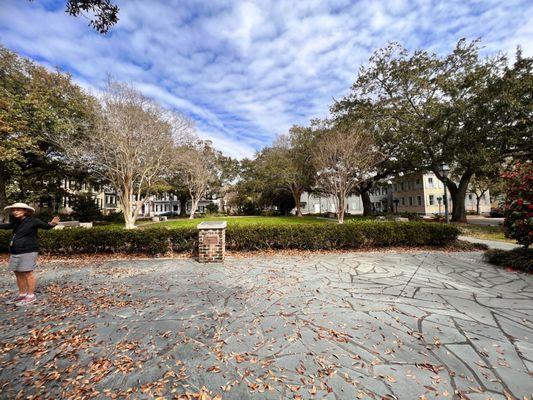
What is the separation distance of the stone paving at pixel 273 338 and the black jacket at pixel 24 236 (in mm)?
992

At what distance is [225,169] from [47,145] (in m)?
24.1

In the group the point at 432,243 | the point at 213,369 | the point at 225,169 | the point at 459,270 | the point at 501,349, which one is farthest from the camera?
the point at 225,169

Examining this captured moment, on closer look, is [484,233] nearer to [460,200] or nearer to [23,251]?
[460,200]

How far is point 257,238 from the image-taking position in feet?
27.5

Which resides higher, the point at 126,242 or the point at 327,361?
the point at 126,242

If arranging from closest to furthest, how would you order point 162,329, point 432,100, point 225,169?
point 162,329, point 432,100, point 225,169

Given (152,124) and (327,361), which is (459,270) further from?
(152,124)

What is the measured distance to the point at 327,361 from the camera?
98.0 inches

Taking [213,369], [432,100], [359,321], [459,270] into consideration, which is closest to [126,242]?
[213,369]

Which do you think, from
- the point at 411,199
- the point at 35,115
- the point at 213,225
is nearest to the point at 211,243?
the point at 213,225

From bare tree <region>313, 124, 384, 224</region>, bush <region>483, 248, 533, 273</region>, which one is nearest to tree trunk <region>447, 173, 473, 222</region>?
bare tree <region>313, 124, 384, 224</region>

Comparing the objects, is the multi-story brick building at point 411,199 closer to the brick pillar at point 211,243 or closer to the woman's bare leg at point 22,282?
the brick pillar at point 211,243

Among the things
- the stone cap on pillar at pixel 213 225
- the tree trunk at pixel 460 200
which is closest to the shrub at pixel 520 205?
the stone cap on pillar at pixel 213 225

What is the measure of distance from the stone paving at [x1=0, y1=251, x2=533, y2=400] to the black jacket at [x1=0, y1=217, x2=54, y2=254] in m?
0.99
